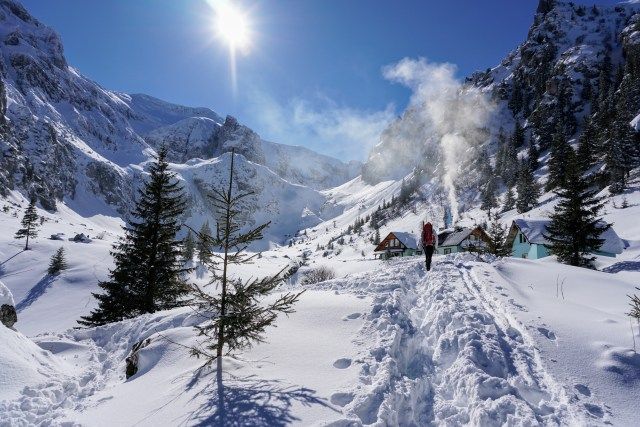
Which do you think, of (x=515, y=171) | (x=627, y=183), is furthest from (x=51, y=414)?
(x=515, y=171)

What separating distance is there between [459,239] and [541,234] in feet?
66.2

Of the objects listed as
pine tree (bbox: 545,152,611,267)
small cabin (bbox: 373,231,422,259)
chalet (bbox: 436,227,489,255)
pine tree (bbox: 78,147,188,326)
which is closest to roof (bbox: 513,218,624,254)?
chalet (bbox: 436,227,489,255)

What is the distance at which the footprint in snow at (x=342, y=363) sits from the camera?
6671 millimetres

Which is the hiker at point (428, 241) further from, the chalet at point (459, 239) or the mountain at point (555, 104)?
the mountain at point (555, 104)

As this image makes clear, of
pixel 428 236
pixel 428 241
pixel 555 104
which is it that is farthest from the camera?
pixel 555 104

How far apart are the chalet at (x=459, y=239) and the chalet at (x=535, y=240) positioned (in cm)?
897

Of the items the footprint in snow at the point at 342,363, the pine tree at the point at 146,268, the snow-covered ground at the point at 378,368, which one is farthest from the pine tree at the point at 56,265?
the footprint in snow at the point at 342,363

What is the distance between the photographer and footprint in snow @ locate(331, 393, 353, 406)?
17.7ft

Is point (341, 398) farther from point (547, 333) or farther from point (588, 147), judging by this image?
point (588, 147)

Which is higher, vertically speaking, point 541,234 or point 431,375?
point 541,234

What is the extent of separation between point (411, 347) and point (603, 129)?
370 ft

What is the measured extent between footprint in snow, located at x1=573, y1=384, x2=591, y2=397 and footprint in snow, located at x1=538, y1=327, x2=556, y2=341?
1783mm

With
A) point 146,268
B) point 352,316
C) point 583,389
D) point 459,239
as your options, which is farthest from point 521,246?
point 583,389

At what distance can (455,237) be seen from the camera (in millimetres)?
64250
